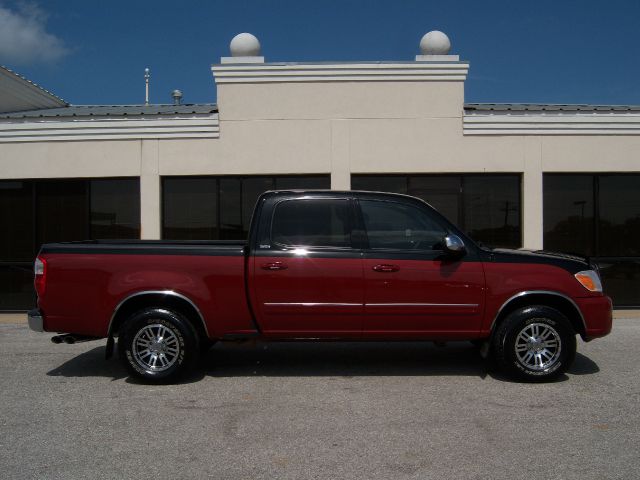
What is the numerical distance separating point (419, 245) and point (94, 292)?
337 cm

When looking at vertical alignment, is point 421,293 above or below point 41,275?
below

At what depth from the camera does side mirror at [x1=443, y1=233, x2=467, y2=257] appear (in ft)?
18.2

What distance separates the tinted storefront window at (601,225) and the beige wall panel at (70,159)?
785 cm

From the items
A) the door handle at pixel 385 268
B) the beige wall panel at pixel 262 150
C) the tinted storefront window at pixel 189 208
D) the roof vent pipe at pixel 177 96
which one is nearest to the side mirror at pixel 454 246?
the door handle at pixel 385 268

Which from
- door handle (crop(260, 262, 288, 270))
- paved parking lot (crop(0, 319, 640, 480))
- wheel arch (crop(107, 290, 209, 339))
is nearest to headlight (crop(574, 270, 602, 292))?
paved parking lot (crop(0, 319, 640, 480))

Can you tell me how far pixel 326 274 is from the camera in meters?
5.71

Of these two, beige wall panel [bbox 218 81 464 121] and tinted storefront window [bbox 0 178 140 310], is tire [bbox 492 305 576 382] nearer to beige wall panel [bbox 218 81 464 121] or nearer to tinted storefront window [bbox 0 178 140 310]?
beige wall panel [bbox 218 81 464 121]

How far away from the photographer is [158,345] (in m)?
5.77

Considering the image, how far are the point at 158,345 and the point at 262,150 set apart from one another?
5377mm

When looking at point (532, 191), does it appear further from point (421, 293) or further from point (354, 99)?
point (421, 293)

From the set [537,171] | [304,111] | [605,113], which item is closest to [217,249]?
[304,111]

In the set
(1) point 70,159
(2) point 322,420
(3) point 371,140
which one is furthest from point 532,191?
(1) point 70,159

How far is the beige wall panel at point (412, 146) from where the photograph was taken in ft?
33.9

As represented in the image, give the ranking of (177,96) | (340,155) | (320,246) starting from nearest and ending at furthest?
(320,246), (340,155), (177,96)
